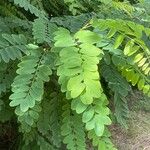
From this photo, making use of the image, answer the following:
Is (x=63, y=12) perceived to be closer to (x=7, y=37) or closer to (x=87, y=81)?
(x=7, y=37)

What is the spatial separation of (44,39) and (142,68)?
482 millimetres

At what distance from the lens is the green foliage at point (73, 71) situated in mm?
1466

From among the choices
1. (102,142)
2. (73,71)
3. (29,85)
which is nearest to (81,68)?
(73,71)

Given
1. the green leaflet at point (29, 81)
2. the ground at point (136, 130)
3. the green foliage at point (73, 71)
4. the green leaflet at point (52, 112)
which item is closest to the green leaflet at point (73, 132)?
the green foliage at point (73, 71)

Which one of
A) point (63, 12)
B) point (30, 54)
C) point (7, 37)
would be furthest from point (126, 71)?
point (63, 12)

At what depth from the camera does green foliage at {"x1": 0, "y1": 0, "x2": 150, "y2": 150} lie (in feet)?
4.81

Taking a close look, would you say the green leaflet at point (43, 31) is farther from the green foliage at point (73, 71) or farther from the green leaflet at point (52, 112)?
the green leaflet at point (52, 112)

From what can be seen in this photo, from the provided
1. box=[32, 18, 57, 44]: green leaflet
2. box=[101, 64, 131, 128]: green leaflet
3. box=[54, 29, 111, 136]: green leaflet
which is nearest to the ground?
box=[101, 64, 131, 128]: green leaflet

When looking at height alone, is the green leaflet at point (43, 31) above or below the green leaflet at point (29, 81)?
above

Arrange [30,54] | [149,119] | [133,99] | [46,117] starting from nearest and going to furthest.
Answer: [30,54] < [46,117] < [149,119] < [133,99]

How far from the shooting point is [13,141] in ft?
9.59

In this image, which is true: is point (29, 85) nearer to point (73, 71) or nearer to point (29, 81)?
point (29, 81)

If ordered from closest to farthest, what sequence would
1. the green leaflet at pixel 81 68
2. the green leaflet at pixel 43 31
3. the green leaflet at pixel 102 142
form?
the green leaflet at pixel 81 68, the green leaflet at pixel 102 142, the green leaflet at pixel 43 31

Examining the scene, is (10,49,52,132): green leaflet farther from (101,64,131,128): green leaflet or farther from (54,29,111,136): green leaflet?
(101,64,131,128): green leaflet
